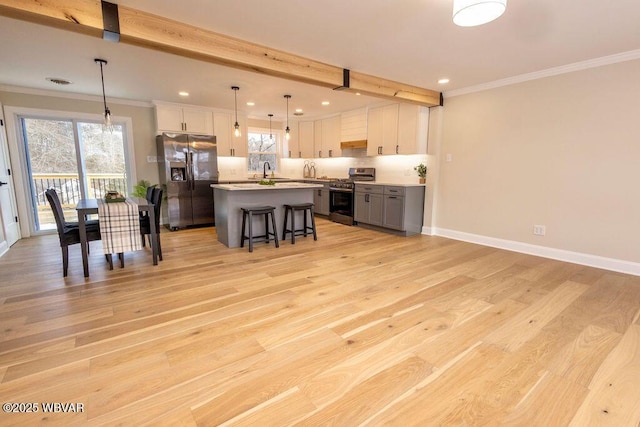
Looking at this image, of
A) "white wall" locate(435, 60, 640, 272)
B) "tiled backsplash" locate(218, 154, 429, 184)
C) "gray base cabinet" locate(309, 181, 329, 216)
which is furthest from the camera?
"gray base cabinet" locate(309, 181, 329, 216)

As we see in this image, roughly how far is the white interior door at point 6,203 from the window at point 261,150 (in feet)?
13.6

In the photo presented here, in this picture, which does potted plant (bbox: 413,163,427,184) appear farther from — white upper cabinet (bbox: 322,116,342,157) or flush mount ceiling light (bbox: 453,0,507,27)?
flush mount ceiling light (bbox: 453,0,507,27)

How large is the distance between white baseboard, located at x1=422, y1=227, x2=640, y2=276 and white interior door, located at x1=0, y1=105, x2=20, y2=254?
679 centimetres

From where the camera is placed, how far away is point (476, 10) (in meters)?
1.92

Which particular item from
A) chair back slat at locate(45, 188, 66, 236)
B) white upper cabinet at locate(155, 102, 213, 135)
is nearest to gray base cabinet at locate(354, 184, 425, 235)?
white upper cabinet at locate(155, 102, 213, 135)

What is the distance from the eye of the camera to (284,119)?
7617mm

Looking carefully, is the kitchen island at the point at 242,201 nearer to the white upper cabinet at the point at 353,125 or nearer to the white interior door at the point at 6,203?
the white upper cabinet at the point at 353,125

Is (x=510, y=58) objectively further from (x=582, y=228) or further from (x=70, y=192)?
(x=70, y=192)

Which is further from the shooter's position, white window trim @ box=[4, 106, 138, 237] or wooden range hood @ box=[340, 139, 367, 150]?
wooden range hood @ box=[340, 139, 367, 150]

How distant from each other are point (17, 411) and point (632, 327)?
394cm

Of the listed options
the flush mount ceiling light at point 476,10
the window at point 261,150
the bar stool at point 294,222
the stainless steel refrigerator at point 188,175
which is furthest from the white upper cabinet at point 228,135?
the flush mount ceiling light at point 476,10

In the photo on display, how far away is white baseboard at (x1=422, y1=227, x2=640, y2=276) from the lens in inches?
136

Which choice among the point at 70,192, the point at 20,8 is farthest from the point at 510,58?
the point at 70,192

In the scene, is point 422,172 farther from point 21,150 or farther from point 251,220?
point 21,150
